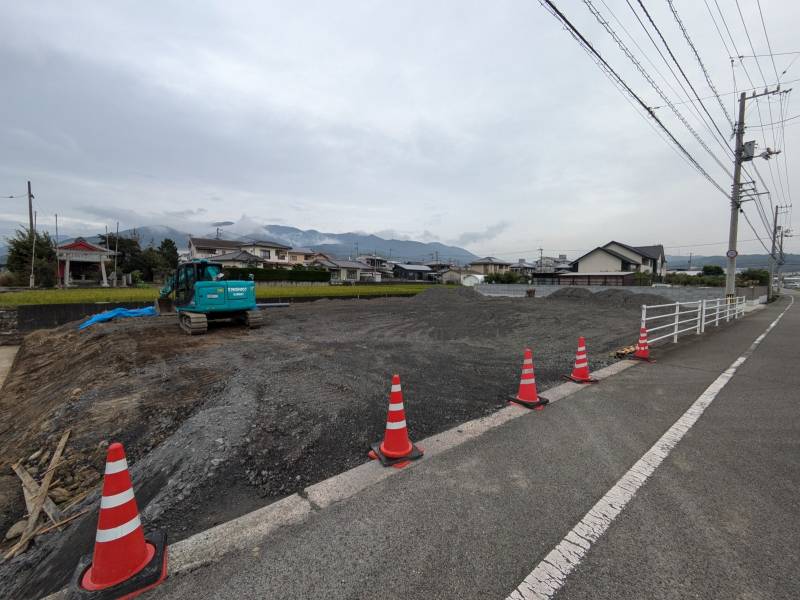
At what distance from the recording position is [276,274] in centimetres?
3859

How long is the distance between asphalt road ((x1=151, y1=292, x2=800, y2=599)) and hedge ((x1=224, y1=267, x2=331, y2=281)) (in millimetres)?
35093

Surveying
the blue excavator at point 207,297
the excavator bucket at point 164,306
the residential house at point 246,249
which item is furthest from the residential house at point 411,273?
the blue excavator at point 207,297

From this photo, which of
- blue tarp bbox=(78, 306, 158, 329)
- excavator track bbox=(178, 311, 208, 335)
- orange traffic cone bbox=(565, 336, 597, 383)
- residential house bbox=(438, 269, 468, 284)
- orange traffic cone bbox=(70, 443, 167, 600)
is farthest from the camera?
residential house bbox=(438, 269, 468, 284)

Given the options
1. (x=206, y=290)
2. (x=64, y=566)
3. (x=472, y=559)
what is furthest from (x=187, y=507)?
(x=206, y=290)

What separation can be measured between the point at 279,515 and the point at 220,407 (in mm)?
2603

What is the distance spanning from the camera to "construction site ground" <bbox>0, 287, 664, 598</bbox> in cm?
284

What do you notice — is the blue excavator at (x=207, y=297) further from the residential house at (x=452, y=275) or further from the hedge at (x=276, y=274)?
the residential house at (x=452, y=275)

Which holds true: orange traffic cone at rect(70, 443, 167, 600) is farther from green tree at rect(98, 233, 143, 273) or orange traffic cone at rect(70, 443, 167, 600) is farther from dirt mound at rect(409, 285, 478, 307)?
green tree at rect(98, 233, 143, 273)

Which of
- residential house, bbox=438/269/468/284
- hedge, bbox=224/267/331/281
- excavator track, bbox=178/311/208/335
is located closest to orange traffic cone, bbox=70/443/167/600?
excavator track, bbox=178/311/208/335

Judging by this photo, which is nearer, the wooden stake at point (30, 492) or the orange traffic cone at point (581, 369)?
the wooden stake at point (30, 492)

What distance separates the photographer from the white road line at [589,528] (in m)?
1.86

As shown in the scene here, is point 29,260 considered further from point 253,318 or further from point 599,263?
point 599,263

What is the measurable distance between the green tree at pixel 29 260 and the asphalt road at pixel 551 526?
42.3m

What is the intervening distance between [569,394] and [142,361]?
871cm
